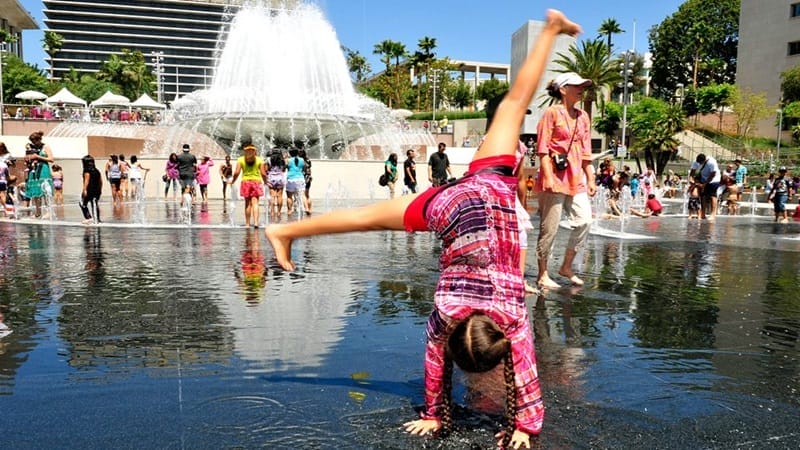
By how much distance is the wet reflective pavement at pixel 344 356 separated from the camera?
2711mm

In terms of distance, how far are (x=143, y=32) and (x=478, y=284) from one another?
474 ft

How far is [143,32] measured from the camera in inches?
5192

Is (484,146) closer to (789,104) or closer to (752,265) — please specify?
(752,265)

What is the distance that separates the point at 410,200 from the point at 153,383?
1629 mm

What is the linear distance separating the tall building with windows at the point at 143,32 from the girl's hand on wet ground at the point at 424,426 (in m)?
131

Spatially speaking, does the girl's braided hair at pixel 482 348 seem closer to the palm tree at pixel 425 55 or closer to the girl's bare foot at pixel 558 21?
the girl's bare foot at pixel 558 21

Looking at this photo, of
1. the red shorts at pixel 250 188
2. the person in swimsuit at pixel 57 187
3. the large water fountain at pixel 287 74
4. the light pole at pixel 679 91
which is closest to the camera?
the red shorts at pixel 250 188

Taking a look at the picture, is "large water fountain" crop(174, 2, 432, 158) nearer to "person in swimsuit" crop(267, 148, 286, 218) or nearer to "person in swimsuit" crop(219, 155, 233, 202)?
"person in swimsuit" crop(219, 155, 233, 202)

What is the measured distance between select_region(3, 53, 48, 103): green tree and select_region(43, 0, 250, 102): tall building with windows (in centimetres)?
6043

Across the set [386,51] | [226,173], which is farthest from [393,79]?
[226,173]

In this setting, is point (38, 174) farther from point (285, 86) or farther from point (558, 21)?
point (285, 86)

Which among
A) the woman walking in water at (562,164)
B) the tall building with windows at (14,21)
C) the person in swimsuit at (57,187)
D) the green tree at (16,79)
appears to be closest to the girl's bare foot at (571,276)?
the woman walking in water at (562,164)

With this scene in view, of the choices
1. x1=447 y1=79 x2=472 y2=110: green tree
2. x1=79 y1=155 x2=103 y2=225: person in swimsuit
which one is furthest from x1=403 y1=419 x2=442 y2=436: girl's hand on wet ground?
x1=447 y1=79 x2=472 y2=110: green tree

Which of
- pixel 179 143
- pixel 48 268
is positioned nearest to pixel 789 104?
pixel 179 143
